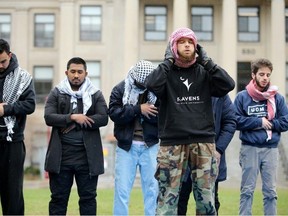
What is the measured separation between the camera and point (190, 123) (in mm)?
6941

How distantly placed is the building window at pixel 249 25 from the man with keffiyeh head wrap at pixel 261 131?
1433 inches

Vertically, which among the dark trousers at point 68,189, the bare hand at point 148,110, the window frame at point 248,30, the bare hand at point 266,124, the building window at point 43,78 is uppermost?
the window frame at point 248,30

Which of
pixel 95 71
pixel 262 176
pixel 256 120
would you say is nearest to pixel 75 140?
pixel 256 120

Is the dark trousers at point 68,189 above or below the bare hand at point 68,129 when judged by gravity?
below

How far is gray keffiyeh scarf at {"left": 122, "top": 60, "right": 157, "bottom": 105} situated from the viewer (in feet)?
28.8

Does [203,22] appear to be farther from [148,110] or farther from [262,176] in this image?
[148,110]

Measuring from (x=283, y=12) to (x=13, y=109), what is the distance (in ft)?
119

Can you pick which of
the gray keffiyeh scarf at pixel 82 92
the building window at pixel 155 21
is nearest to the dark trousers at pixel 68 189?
the gray keffiyeh scarf at pixel 82 92

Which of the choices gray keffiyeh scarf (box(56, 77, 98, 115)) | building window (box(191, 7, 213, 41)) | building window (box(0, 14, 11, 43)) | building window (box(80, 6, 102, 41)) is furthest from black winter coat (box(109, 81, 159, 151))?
building window (box(0, 14, 11, 43))

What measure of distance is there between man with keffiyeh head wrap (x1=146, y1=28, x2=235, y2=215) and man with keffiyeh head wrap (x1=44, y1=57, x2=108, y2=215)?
1.72 metres

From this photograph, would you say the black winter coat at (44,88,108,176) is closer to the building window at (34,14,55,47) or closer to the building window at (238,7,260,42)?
the building window at (238,7,260,42)

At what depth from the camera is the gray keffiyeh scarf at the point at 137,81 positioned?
8781mm

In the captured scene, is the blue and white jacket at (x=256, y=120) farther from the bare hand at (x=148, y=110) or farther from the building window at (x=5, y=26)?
the building window at (x=5, y=26)

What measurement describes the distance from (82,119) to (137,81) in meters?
0.93
